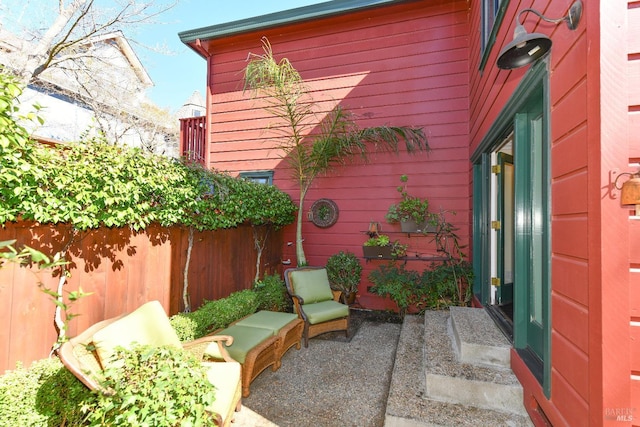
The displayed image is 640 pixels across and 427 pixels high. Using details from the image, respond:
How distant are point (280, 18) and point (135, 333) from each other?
222 inches

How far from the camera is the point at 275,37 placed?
6.00m

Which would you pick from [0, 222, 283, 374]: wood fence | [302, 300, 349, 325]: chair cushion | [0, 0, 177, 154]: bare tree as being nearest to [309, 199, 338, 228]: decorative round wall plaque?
[0, 222, 283, 374]: wood fence

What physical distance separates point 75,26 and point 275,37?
3853 mm

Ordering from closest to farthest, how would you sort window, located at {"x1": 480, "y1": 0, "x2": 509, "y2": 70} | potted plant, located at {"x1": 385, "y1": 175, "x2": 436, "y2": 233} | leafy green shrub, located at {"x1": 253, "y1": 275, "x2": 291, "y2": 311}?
1. window, located at {"x1": 480, "y1": 0, "x2": 509, "y2": 70}
2. leafy green shrub, located at {"x1": 253, "y1": 275, "x2": 291, "y2": 311}
3. potted plant, located at {"x1": 385, "y1": 175, "x2": 436, "y2": 233}

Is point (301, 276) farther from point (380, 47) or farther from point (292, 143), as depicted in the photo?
point (380, 47)

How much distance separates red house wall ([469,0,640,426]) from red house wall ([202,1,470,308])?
11.0ft

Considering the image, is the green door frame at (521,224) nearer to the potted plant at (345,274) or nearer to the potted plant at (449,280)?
the potted plant at (449,280)

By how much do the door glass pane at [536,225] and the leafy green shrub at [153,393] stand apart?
2274mm

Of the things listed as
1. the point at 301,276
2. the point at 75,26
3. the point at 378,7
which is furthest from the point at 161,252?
the point at 75,26

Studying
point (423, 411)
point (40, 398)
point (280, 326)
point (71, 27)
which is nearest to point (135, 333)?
point (40, 398)

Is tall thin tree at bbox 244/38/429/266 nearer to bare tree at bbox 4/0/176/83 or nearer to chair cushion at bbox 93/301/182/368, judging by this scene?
chair cushion at bbox 93/301/182/368

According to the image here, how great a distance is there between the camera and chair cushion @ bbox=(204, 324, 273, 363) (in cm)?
245

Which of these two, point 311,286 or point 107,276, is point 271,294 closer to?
point 311,286

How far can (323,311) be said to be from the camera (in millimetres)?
3988
